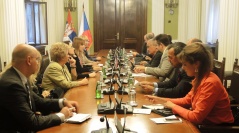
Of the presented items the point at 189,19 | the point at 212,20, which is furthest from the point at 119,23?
the point at 212,20

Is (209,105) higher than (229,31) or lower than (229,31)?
lower

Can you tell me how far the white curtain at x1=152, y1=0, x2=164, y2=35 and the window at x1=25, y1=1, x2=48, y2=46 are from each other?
3.60m

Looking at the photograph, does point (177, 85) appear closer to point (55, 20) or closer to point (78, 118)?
point (78, 118)

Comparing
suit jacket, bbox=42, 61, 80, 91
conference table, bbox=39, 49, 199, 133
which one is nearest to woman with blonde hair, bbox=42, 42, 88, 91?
suit jacket, bbox=42, 61, 80, 91

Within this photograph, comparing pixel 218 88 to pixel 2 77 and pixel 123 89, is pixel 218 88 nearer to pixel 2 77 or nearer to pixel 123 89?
pixel 123 89

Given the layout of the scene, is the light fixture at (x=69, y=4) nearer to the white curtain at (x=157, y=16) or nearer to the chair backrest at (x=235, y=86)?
the white curtain at (x=157, y=16)

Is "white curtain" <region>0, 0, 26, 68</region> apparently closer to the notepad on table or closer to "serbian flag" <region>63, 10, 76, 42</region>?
"serbian flag" <region>63, 10, 76, 42</region>

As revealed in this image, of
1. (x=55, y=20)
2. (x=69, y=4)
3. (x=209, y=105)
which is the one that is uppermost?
(x=69, y=4)

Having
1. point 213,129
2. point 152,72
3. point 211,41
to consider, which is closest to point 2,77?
point 213,129

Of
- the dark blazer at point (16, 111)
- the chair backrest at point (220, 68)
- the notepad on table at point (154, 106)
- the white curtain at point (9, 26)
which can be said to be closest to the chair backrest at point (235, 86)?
the chair backrest at point (220, 68)

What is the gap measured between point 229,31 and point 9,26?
4237 millimetres

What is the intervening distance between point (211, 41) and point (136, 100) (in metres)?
6.32

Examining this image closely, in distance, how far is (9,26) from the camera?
19.5ft

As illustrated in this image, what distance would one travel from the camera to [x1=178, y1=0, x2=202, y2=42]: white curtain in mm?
9617
